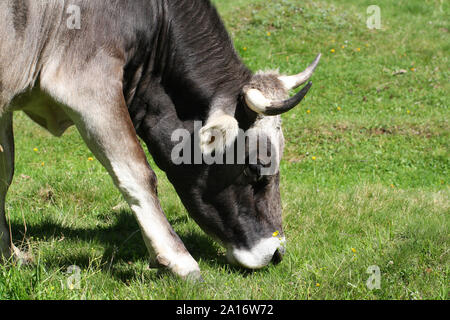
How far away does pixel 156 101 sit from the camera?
447 centimetres

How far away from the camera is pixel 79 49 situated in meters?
3.82

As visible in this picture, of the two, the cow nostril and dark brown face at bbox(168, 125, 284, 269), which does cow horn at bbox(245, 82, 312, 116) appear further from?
the cow nostril

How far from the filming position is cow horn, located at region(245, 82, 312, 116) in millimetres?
3922

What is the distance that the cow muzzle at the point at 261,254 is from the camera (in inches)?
170

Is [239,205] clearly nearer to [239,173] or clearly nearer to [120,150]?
[239,173]

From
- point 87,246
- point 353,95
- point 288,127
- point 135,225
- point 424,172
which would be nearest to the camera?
point 87,246

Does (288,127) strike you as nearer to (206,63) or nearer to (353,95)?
(353,95)

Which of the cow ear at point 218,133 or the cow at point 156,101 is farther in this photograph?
the cow ear at point 218,133

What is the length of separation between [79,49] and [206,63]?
104cm

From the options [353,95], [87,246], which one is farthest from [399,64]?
[87,246]

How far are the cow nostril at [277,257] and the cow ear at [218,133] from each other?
0.94 metres

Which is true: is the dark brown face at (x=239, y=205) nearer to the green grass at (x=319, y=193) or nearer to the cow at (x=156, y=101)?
the cow at (x=156, y=101)

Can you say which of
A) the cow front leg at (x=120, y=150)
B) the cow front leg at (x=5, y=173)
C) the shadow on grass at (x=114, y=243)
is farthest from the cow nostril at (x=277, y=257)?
the cow front leg at (x=5, y=173)
